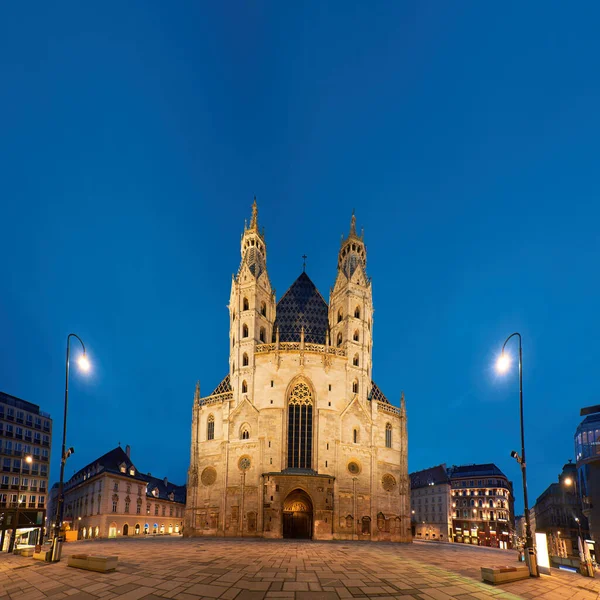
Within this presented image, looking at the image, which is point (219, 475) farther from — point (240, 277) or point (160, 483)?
point (160, 483)

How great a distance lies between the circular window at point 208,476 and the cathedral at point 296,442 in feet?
0.35

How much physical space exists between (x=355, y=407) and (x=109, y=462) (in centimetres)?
3710

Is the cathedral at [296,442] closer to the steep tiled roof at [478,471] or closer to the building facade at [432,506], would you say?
the building facade at [432,506]

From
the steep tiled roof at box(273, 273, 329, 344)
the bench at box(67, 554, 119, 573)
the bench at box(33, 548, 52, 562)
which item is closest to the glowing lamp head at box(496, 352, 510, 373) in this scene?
the bench at box(67, 554, 119, 573)

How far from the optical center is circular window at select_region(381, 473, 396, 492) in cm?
4997

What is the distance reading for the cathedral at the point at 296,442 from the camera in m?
45.5

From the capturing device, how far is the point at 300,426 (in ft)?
160

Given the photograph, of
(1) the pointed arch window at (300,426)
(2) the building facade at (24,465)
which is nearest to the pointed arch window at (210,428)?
(1) the pointed arch window at (300,426)

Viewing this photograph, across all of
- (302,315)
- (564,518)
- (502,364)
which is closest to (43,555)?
(502,364)

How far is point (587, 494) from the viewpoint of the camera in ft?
163

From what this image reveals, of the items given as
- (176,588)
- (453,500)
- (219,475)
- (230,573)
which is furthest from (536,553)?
(453,500)

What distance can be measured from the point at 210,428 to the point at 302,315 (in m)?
18.2

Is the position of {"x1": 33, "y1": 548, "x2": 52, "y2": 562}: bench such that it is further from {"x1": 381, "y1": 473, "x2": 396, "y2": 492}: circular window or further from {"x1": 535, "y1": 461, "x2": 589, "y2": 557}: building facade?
{"x1": 535, "y1": 461, "x2": 589, "y2": 557}: building facade

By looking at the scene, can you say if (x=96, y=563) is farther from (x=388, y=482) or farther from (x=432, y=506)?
(x=432, y=506)
